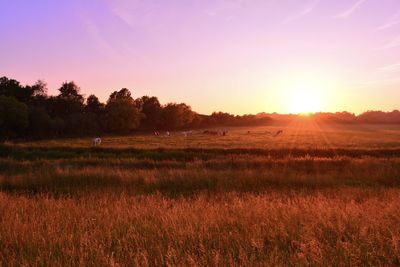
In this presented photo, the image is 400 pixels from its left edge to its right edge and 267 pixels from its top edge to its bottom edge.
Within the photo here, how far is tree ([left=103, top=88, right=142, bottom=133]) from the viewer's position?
84.8 meters

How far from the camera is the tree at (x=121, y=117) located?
84.8 m

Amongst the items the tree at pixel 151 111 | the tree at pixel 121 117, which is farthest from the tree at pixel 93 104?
the tree at pixel 121 117

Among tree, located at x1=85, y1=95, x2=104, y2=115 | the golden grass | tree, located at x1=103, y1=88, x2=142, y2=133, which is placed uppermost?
tree, located at x1=85, y1=95, x2=104, y2=115

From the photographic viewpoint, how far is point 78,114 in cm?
8506

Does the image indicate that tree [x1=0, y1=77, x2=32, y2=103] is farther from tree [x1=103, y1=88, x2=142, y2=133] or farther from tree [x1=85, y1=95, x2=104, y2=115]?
tree [x1=103, y1=88, x2=142, y2=133]

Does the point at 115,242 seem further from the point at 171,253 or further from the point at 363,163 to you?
the point at 363,163

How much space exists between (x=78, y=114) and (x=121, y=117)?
920 centimetres

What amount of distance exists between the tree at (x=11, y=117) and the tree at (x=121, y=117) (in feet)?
59.9

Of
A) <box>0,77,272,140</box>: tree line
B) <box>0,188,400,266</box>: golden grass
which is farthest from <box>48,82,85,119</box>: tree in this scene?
<box>0,188,400,266</box>: golden grass

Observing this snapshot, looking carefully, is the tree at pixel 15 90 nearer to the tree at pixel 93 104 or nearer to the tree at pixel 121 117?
the tree at pixel 93 104

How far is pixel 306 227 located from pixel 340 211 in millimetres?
1399

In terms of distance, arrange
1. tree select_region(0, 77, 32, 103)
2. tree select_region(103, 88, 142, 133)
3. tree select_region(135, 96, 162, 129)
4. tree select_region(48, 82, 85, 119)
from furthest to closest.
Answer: tree select_region(135, 96, 162, 129) → tree select_region(48, 82, 85, 119) → tree select_region(0, 77, 32, 103) → tree select_region(103, 88, 142, 133)

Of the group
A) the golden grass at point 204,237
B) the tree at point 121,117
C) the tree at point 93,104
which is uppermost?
the tree at point 93,104

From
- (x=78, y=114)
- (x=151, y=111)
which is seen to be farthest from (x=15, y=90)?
(x=151, y=111)
